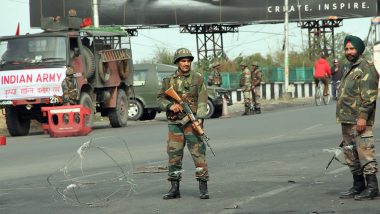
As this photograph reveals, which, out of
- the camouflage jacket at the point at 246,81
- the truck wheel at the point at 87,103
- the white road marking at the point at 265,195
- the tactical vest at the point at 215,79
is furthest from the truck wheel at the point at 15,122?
the white road marking at the point at 265,195

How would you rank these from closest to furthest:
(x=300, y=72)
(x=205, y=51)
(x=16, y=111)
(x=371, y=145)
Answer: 1. (x=371, y=145)
2. (x=16, y=111)
3. (x=300, y=72)
4. (x=205, y=51)

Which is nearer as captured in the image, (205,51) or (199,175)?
(199,175)

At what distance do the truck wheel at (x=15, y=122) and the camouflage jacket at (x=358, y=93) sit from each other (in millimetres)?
16471

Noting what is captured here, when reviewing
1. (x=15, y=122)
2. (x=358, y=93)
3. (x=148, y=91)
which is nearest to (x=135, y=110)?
(x=148, y=91)

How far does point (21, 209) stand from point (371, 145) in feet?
12.4

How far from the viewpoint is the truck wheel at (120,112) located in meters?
27.8

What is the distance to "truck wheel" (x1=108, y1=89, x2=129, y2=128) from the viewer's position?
27828 mm

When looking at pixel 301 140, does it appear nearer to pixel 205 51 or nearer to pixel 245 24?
pixel 245 24

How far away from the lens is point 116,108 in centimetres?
2781

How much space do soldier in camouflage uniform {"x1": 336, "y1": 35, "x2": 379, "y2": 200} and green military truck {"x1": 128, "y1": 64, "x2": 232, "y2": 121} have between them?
65.1 feet

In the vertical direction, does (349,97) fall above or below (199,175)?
above

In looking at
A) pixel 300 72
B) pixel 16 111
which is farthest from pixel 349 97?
pixel 300 72

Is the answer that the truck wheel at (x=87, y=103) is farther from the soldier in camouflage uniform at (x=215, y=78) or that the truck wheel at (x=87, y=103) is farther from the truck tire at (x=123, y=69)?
the soldier in camouflage uniform at (x=215, y=78)

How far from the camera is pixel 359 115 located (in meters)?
10.6
